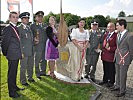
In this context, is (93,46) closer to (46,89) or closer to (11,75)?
(46,89)

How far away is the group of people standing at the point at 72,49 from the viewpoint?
5062 millimetres

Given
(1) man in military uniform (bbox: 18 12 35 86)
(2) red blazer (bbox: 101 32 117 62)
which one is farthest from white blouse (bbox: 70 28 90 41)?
(1) man in military uniform (bbox: 18 12 35 86)

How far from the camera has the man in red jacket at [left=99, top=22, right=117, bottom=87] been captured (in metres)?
5.81

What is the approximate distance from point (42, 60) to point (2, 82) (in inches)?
54.5

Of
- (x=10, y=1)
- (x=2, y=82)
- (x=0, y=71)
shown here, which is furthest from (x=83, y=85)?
(x=10, y=1)

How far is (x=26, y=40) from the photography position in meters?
5.81

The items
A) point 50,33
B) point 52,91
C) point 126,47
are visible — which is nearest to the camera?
point 126,47

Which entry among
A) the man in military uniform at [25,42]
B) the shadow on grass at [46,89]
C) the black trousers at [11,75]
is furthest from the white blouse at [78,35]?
the black trousers at [11,75]

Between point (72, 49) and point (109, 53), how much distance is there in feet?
3.50

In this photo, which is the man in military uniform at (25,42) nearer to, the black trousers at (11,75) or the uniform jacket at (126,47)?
the black trousers at (11,75)

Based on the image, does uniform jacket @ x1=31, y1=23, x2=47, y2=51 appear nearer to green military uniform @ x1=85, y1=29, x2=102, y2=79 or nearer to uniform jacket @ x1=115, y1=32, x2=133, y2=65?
green military uniform @ x1=85, y1=29, x2=102, y2=79

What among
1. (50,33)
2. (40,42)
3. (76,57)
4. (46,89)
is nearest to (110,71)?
(76,57)

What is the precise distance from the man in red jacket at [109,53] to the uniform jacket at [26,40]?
202 centimetres

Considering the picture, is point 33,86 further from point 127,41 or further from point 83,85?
point 127,41
